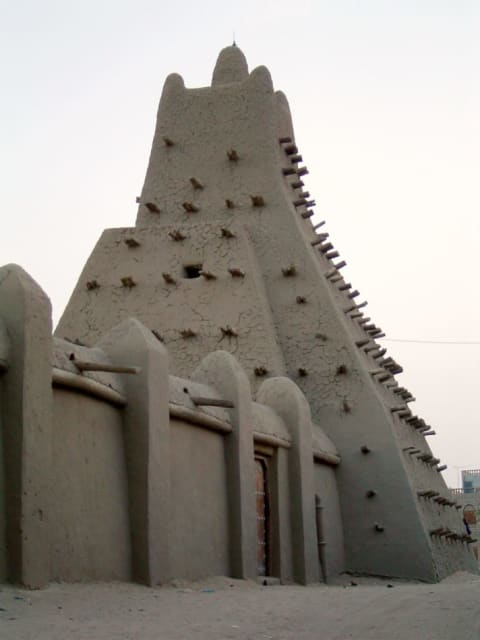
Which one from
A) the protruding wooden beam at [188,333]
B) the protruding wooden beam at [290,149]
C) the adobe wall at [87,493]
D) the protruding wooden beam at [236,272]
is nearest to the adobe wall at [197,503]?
A: the adobe wall at [87,493]

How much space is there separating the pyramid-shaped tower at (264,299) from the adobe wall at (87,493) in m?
7.12

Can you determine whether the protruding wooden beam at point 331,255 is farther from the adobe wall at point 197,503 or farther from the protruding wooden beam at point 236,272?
the adobe wall at point 197,503

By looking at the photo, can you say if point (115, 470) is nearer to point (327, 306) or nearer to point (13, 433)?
point (13, 433)

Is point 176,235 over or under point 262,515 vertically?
over

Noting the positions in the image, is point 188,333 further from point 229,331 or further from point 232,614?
point 232,614

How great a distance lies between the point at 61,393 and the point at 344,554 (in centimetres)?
889

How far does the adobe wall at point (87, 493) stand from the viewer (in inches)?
422

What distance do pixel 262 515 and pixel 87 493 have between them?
5081 millimetres

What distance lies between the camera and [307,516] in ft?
54.2

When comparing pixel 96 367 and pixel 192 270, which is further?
pixel 192 270

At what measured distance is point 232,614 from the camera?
366 inches

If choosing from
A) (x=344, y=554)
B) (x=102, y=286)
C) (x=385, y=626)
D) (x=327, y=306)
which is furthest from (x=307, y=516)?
(x=385, y=626)

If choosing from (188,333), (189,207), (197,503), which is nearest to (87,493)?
(197,503)

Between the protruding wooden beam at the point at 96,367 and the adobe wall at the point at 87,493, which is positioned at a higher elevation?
the protruding wooden beam at the point at 96,367
